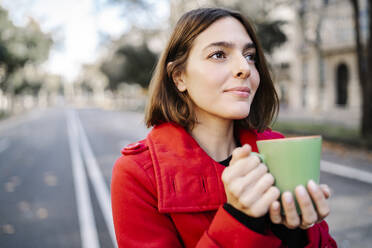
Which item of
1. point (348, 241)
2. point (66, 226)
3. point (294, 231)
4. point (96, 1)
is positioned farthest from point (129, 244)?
point (96, 1)

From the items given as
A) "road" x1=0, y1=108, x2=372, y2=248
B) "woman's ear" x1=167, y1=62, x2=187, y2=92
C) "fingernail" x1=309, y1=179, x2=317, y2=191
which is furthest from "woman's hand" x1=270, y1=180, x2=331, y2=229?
"road" x1=0, y1=108, x2=372, y2=248

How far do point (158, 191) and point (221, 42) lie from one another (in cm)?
66

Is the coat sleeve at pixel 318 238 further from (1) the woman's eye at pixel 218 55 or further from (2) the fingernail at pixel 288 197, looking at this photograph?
(1) the woman's eye at pixel 218 55

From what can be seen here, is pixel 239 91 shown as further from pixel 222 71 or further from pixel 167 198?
pixel 167 198

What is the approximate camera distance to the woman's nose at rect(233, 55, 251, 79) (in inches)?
52.1

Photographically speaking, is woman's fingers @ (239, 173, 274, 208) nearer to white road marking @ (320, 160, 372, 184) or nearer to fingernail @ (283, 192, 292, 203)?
fingernail @ (283, 192, 292, 203)

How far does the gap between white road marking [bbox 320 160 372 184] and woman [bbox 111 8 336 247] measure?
5.87 m

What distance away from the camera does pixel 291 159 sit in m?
0.95

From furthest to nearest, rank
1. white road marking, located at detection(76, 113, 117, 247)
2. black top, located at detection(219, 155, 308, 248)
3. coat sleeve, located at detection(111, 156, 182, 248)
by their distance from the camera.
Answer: white road marking, located at detection(76, 113, 117, 247) → coat sleeve, located at detection(111, 156, 182, 248) → black top, located at detection(219, 155, 308, 248)

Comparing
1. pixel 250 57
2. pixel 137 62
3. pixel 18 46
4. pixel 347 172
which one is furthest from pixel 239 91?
pixel 137 62

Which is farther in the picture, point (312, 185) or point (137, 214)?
point (137, 214)

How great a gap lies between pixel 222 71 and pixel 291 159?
536 millimetres

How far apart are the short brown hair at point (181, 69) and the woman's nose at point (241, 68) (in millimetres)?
208

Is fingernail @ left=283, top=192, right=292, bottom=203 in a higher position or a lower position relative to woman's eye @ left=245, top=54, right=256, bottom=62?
lower
